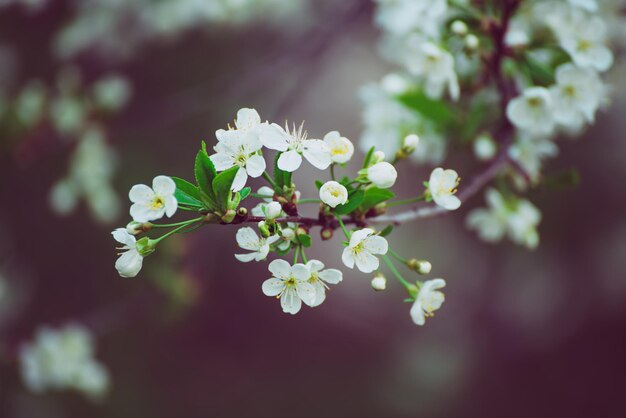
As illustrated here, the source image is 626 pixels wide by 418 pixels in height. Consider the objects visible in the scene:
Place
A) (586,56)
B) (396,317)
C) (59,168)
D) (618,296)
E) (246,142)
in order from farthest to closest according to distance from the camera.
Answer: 1. (396,317)
2. (618,296)
3. (59,168)
4. (586,56)
5. (246,142)

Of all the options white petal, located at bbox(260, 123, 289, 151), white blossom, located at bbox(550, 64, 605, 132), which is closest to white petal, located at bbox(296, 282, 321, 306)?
white petal, located at bbox(260, 123, 289, 151)

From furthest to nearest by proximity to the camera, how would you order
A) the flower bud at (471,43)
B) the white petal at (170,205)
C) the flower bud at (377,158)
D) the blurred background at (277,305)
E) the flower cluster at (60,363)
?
the blurred background at (277,305), the flower cluster at (60,363), the flower bud at (471,43), the flower bud at (377,158), the white petal at (170,205)

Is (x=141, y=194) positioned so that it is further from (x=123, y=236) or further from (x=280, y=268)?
(x=280, y=268)

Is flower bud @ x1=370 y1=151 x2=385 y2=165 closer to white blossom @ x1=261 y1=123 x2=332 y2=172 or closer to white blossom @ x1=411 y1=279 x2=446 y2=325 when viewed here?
white blossom @ x1=261 y1=123 x2=332 y2=172

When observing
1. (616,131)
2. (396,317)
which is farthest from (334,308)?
(616,131)

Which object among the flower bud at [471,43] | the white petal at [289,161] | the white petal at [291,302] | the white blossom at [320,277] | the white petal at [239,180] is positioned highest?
the flower bud at [471,43]

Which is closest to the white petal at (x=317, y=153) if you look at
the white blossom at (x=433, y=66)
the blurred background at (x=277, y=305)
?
the white blossom at (x=433, y=66)

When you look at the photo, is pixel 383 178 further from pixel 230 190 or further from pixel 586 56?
pixel 586 56

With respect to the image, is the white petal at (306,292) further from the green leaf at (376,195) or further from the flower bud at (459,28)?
the flower bud at (459,28)
